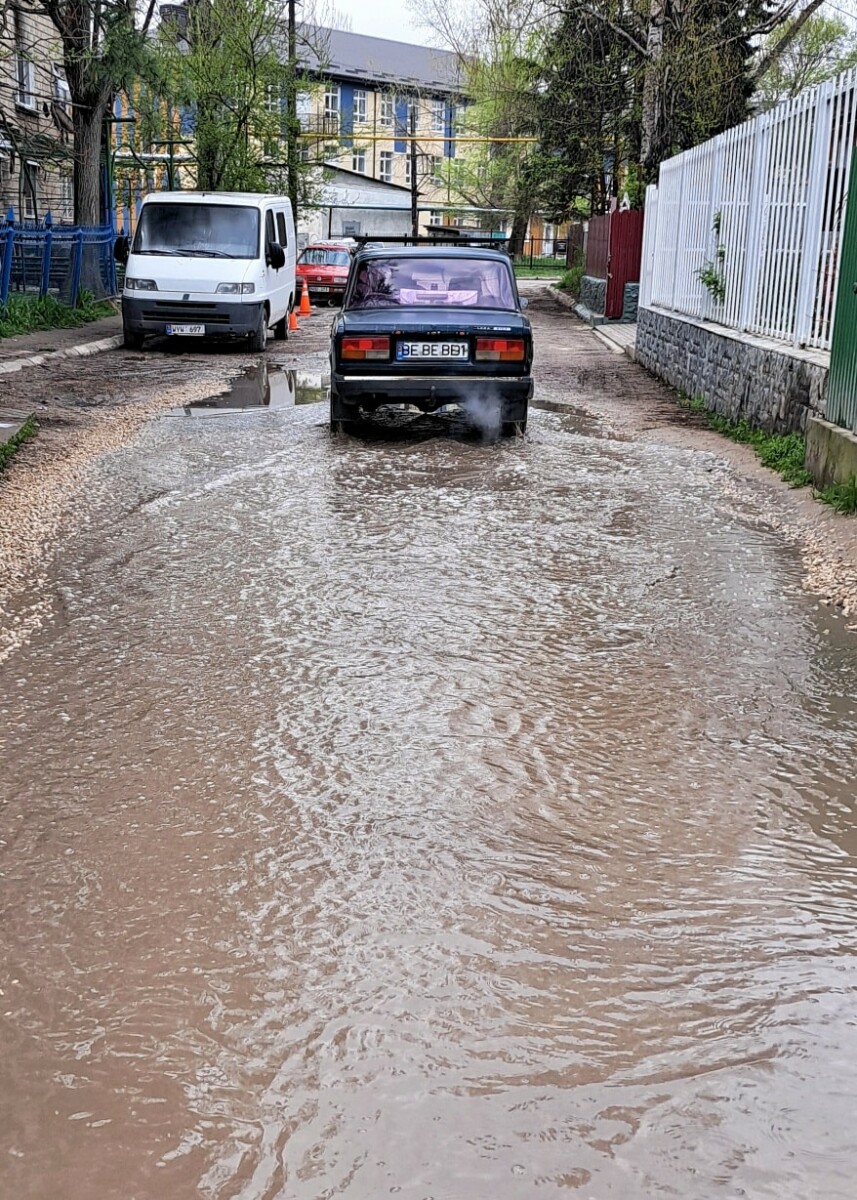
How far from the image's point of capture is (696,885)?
11.6ft

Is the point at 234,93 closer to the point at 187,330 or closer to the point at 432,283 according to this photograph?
the point at 187,330

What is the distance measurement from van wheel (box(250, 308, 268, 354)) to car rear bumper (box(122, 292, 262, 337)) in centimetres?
15

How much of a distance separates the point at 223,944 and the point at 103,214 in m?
27.6

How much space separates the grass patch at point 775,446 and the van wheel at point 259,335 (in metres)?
8.64

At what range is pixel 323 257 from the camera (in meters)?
35.1

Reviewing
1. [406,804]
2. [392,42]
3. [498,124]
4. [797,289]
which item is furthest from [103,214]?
[392,42]

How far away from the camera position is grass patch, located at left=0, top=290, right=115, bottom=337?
2003 cm

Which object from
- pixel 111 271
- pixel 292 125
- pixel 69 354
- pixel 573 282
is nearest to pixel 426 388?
pixel 69 354

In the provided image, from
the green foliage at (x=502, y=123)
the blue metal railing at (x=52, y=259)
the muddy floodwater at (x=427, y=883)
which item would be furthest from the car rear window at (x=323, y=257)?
the muddy floodwater at (x=427, y=883)

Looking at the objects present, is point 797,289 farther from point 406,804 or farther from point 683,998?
point 683,998

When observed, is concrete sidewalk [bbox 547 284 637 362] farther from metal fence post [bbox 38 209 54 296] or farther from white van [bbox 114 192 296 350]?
metal fence post [bbox 38 209 54 296]

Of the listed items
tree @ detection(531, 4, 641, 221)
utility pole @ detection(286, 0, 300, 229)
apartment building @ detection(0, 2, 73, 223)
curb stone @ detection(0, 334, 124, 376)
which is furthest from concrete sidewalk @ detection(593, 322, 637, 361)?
apartment building @ detection(0, 2, 73, 223)

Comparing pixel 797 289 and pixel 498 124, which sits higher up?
pixel 498 124

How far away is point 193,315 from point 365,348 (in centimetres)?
863
